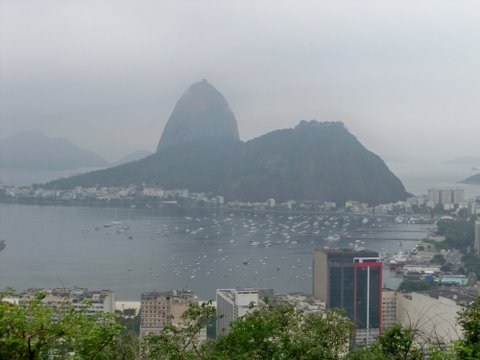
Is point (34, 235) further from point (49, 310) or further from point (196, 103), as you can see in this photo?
point (196, 103)

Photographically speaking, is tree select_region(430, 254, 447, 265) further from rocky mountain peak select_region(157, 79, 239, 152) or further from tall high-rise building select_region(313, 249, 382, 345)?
rocky mountain peak select_region(157, 79, 239, 152)

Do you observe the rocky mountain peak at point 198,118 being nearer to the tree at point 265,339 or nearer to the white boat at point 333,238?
the white boat at point 333,238

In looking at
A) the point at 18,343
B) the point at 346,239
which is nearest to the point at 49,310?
the point at 18,343

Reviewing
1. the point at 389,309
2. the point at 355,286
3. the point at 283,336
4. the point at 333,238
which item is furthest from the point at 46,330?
the point at 333,238

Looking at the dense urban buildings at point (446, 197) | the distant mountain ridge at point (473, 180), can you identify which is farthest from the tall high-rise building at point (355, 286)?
the distant mountain ridge at point (473, 180)

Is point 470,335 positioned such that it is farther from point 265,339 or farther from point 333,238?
point 333,238

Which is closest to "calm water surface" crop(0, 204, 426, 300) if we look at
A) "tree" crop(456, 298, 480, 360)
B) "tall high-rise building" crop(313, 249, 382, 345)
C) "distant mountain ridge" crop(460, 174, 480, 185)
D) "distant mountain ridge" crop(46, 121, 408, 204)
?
"tall high-rise building" crop(313, 249, 382, 345)
